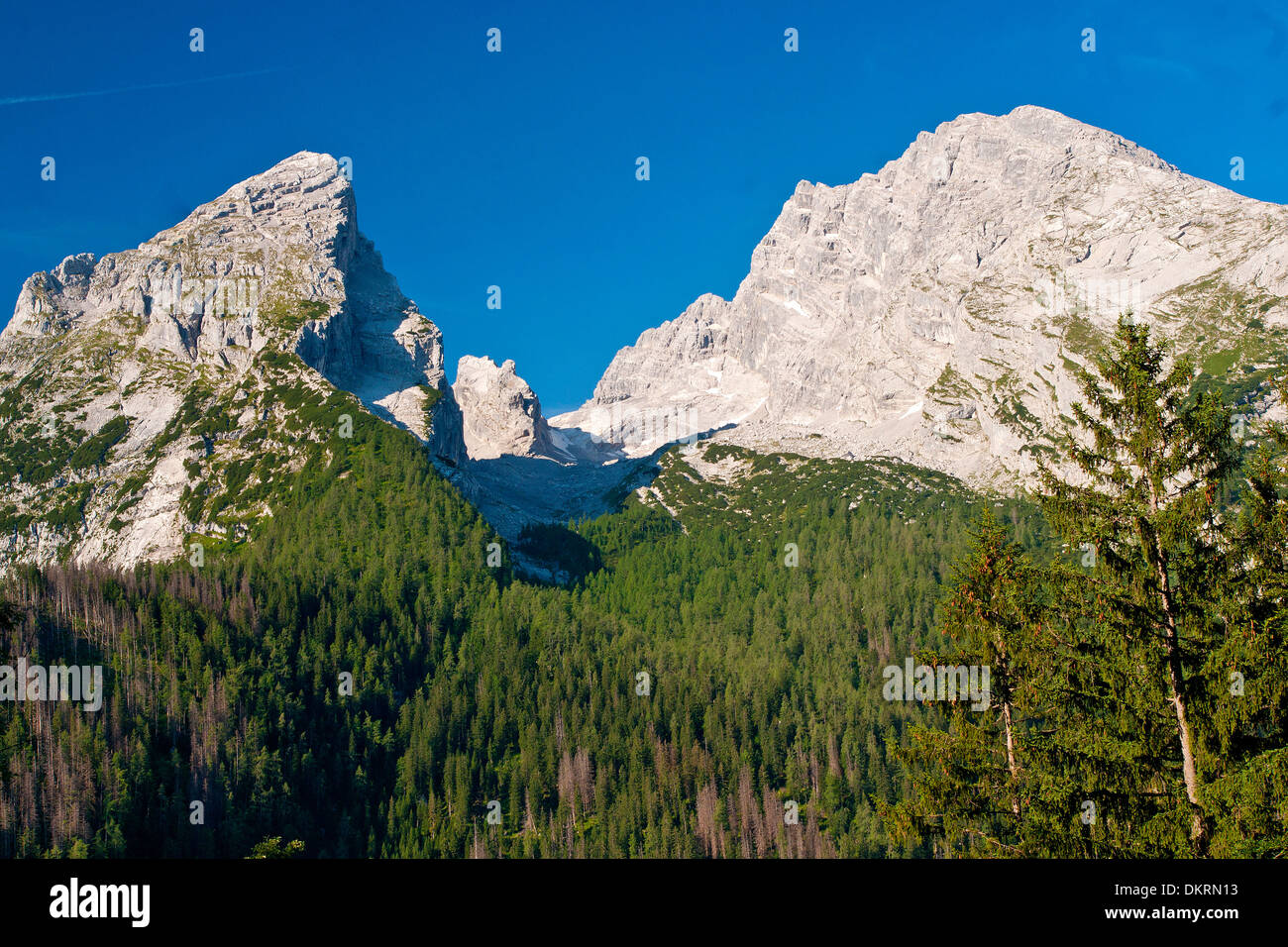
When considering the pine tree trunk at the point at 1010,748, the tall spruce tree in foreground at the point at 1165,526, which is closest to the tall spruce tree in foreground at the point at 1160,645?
the tall spruce tree in foreground at the point at 1165,526

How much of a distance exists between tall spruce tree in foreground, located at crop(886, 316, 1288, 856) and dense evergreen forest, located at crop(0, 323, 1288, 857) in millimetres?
79

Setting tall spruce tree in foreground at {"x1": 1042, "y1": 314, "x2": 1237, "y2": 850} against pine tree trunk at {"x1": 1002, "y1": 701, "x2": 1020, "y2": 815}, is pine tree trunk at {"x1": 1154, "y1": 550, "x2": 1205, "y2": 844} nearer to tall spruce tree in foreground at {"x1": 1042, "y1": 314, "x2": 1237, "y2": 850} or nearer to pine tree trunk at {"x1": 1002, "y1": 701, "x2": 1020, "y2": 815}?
tall spruce tree in foreground at {"x1": 1042, "y1": 314, "x2": 1237, "y2": 850}

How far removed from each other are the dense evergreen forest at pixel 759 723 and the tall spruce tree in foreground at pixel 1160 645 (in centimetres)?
8

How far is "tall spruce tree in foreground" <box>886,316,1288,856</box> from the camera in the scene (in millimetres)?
24625

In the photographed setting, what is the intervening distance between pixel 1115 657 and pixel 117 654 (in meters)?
163

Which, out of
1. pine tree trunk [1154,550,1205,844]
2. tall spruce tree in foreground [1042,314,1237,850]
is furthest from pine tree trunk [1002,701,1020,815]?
pine tree trunk [1154,550,1205,844]

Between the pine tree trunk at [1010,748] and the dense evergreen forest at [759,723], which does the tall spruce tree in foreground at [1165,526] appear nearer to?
the dense evergreen forest at [759,723]

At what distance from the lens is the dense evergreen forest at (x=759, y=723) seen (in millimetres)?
25922

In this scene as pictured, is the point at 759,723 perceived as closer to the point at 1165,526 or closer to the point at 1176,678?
the point at 1176,678

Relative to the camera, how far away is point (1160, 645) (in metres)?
25.7

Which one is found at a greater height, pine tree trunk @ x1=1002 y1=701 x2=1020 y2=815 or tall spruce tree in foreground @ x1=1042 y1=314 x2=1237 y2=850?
tall spruce tree in foreground @ x1=1042 y1=314 x2=1237 y2=850
